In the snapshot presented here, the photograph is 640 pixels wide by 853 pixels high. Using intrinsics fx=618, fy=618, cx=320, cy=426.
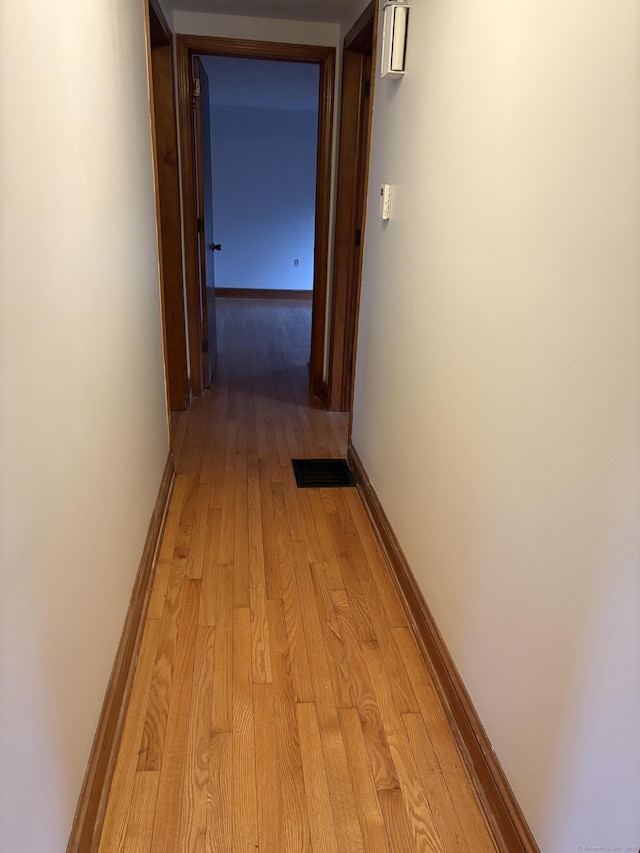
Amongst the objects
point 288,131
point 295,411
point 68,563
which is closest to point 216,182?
point 288,131

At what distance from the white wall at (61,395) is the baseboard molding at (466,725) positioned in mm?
915

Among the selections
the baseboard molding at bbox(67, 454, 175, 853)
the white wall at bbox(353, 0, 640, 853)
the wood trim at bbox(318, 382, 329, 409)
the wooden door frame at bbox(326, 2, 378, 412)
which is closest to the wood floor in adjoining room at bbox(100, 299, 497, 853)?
the baseboard molding at bbox(67, 454, 175, 853)

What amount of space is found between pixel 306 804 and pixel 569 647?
0.76 metres

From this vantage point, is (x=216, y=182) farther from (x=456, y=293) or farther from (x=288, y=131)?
(x=456, y=293)

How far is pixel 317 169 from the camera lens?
3.70 meters

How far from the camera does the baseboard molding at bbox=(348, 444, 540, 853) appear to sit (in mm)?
1333

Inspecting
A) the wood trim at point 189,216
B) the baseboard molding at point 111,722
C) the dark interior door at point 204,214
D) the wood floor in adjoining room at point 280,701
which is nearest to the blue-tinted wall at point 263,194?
the dark interior door at point 204,214

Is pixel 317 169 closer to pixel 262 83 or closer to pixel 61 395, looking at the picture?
pixel 262 83

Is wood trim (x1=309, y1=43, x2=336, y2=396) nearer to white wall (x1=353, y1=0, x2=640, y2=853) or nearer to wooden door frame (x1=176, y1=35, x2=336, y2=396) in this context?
wooden door frame (x1=176, y1=35, x2=336, y2=396)

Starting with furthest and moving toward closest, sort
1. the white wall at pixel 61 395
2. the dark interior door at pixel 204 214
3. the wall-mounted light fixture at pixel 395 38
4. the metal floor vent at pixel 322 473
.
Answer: the dark interior door at pixel 204 214
the metal floor vent at pixel 322 473
the wall-mounted light fixture at pixel 395 38
the white wall at pixel 61 395

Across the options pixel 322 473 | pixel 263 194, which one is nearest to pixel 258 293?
pixel 263 194

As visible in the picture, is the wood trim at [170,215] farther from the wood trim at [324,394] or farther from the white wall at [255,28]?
the wood trim at [324,394]

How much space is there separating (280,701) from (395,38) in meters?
2.19

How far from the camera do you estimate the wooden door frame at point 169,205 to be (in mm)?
3350
